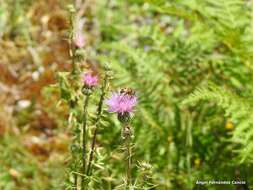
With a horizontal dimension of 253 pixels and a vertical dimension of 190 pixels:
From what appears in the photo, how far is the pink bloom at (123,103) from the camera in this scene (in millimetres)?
1832

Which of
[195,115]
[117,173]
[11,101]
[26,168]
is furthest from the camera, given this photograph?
[11,101]

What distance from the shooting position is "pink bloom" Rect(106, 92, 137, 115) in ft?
6.01

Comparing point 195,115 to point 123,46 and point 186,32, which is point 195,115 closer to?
point 123,46

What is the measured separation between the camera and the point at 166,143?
10.4 ft

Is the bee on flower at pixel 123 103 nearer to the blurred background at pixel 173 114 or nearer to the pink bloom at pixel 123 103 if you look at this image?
the pink bloom at pixel 123 103

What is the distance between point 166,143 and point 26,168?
930 mm

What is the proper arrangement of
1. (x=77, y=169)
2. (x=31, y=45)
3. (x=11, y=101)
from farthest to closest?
(x=31, y=45) < (x=11, y=101) < (x=77, y=169)

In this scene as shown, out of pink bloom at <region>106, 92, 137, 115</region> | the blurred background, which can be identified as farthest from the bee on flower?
the blurred background

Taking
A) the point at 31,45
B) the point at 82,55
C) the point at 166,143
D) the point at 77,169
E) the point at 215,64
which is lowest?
the point at 77,169

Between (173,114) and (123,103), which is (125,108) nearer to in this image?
(123,103)

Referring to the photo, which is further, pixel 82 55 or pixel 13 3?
pixel 13 3

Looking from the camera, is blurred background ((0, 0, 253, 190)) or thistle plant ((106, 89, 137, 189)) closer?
thistle plant ((106, 89, 137, 189))

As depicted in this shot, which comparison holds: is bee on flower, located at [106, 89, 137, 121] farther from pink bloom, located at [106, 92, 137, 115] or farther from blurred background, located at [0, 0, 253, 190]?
blurred background, located at [0, 0, 253, 190]

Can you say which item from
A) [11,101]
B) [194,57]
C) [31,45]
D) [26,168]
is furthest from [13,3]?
[194,57]
